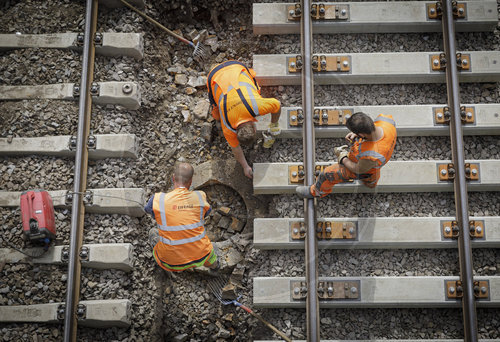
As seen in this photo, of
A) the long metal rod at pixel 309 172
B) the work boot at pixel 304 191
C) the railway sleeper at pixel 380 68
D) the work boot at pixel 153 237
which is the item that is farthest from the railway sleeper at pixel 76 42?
the work boot at pixel 304 191

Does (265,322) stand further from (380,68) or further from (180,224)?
(380,68)

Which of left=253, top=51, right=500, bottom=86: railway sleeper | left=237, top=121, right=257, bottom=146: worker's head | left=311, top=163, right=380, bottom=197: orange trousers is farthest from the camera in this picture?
left=253, top=51, right=500, bottom=86: railway sleeper

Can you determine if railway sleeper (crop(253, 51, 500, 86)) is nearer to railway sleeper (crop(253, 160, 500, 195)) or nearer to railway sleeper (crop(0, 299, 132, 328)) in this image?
railway sleeper (crop(253, 160, 500, 195))

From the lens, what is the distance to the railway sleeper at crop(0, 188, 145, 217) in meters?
6.23

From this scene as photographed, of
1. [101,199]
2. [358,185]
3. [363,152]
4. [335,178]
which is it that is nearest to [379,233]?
[358,185]

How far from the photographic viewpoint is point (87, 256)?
6105mm

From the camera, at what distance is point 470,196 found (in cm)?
633

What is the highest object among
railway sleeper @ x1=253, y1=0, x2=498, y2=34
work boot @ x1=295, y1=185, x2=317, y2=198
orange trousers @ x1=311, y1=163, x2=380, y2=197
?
railway sleeper @ x1=253, y1=0, x2=498, y2=34

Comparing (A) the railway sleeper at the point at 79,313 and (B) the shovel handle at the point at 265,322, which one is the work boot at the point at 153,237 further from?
(B) the shovel handle at the point at 265,322

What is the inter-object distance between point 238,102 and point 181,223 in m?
1.63

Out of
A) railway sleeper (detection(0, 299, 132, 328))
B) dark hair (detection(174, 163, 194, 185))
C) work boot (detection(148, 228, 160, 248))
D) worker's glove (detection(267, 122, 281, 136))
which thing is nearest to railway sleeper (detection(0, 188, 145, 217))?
work boot (detection(148, 228, 160, 248))

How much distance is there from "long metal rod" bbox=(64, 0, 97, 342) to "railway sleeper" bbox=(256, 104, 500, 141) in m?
2.65

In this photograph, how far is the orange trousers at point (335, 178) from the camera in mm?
5613

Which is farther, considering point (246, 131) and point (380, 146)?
point (246, 131)
